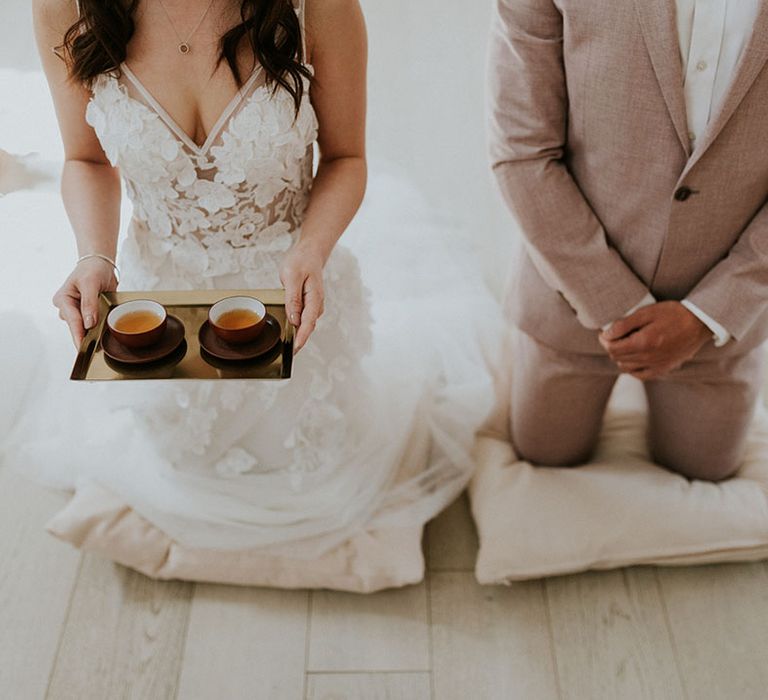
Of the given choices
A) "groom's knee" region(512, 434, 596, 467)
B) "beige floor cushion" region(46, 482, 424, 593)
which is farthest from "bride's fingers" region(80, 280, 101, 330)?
"groom's knee" region(512, 434, 596, 467)

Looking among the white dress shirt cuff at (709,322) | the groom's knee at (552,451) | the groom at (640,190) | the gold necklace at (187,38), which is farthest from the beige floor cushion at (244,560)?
the gold necklace at (187,38)

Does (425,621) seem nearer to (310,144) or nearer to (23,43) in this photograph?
(310,144)

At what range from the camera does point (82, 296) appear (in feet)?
4.39

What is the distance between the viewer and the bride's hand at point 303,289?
1.30 meters

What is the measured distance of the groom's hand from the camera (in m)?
1.45

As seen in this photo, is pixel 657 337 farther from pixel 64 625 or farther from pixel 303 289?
Result: pixel 64 625

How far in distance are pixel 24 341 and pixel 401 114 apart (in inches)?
53.8

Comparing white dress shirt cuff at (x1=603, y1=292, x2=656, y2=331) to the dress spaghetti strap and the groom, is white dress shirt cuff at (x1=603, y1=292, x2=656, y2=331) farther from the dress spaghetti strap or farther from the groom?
the dress spaghetti strap

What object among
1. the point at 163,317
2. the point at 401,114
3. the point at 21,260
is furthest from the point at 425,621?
the point at 401,114

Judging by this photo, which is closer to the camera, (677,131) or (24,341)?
(677,131)

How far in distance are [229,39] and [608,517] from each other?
1.21 m

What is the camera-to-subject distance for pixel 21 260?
7.18 ft

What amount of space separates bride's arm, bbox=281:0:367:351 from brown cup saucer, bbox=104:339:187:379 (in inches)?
7.6

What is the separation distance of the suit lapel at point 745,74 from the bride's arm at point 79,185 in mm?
992
